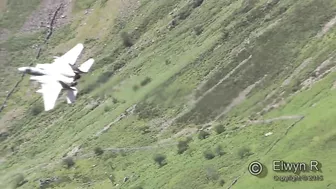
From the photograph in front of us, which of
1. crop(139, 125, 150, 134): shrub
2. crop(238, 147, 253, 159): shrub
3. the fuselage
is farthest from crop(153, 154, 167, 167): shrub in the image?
the fuselage

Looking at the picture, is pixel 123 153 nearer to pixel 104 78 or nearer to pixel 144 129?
pixel 144 129

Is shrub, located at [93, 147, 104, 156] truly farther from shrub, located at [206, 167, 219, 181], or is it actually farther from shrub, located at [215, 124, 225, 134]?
shrub, located at [206, 167, 219, 181]

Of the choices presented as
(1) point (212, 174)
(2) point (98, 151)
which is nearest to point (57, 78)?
(1) point (212, 174)

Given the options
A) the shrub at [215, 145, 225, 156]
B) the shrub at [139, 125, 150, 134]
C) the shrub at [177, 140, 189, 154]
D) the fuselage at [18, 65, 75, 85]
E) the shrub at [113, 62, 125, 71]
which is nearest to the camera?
the fuselage at [18, 65, 75, 85]

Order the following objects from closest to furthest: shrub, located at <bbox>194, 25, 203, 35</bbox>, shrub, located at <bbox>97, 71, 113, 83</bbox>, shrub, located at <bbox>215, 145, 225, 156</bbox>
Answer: shrub, located at <bbox>215, 145, 225, 156</bbox> → shrub, located at <bbox>97, 71, 113, 83</bbox> → shrub, located at <bbox>194, 25, 203, 35</bbox>

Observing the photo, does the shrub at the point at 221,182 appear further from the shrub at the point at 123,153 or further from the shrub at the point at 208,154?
the shrub at the point at 123,153

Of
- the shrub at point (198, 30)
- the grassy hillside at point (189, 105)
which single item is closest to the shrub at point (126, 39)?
the grassy hillside at point (189, 105)

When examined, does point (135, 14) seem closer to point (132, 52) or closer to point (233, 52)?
point (132, 52)
